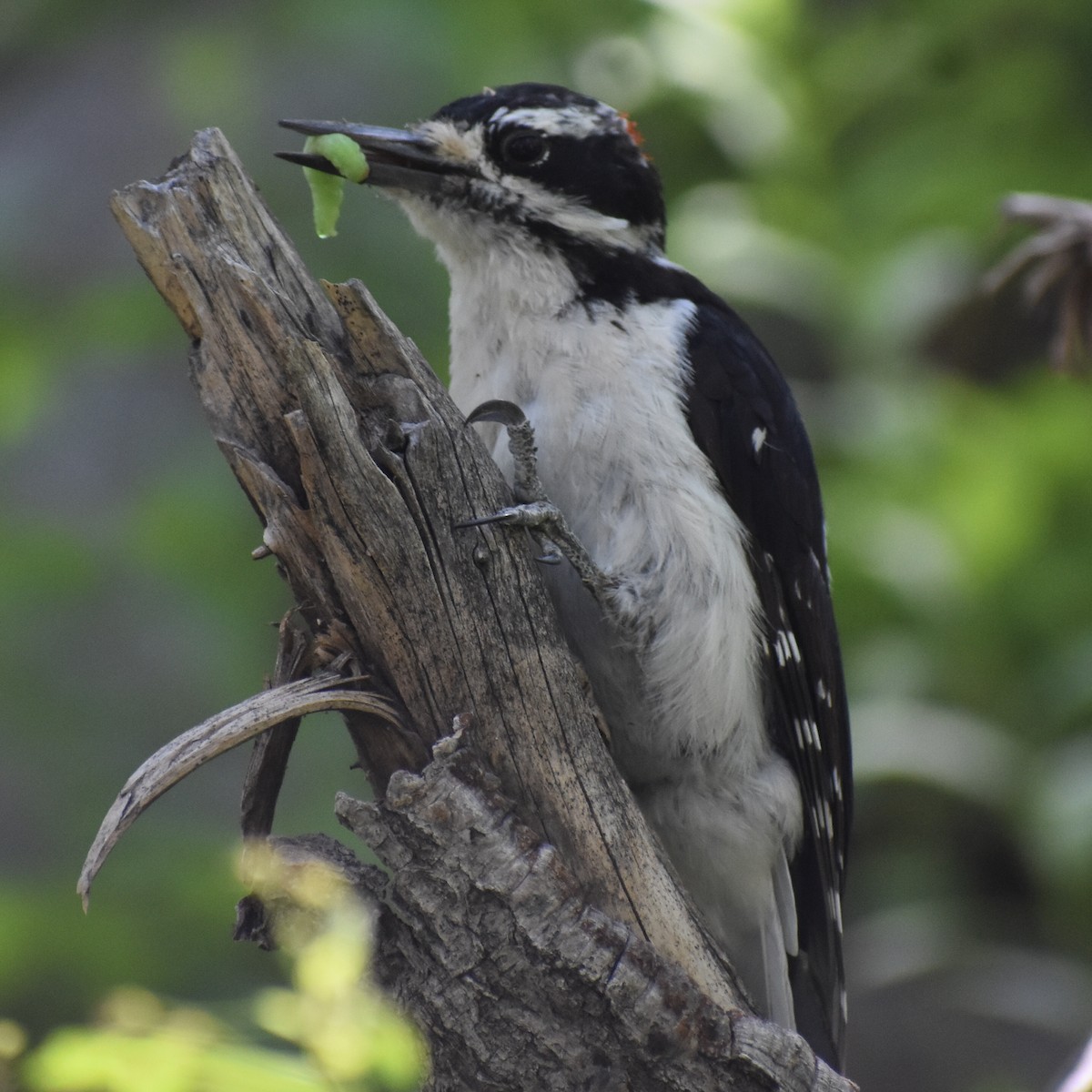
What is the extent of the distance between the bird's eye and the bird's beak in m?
0.10

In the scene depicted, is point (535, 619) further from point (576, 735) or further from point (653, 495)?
point (653, 495)

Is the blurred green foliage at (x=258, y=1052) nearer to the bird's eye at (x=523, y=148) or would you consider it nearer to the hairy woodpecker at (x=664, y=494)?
the hairy woodpecker at (x=664, y=494)

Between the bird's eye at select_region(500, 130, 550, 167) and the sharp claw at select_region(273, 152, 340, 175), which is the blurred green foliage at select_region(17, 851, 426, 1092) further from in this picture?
the bird's eye at select_region(500, 130, 550, 167)

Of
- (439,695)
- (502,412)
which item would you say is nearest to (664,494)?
(502,412)

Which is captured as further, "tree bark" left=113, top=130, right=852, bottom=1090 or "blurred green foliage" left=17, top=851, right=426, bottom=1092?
"tree bark" left=113, top=130, right=852, bottom=1090

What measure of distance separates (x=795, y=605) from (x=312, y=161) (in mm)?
1127

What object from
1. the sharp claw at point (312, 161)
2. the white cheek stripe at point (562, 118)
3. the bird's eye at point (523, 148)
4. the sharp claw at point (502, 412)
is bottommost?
the sharp claw at point (502, 412)

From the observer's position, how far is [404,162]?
238cm

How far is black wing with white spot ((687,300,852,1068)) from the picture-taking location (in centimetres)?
245

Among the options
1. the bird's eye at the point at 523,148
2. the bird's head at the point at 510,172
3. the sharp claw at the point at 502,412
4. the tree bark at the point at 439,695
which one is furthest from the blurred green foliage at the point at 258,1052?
the bird's eye at the point at 523,148

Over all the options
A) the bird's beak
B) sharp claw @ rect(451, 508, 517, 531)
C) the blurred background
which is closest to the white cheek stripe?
the bird's beak

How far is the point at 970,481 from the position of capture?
448 centimetres

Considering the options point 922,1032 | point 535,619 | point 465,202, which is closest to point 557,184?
point 465,202

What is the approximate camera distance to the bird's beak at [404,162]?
235 cm
